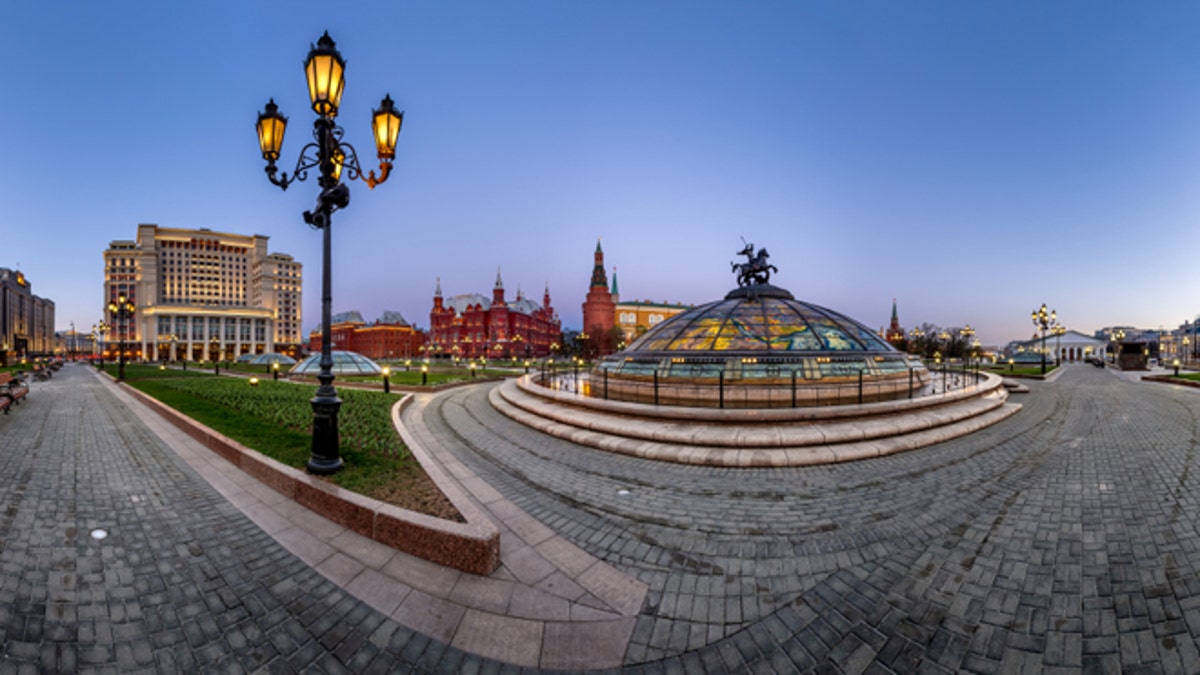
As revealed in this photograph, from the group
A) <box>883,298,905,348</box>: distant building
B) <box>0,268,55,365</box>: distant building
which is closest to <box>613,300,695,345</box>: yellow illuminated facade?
<box>883,298,905,348</box>: distant building

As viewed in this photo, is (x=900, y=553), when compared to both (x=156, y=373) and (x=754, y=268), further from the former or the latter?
(x=156, y=373)

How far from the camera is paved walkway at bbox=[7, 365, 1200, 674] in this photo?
2.88 m

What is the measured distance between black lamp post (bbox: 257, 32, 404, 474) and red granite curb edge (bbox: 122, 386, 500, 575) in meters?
0.52

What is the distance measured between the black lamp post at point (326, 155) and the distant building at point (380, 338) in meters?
118

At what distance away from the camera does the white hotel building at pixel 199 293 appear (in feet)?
300

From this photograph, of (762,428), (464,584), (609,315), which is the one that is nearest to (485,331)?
(609,315)

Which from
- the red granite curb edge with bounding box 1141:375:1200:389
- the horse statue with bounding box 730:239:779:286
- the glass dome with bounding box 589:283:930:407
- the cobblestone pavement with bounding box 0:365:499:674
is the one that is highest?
the horse statue with bounding box 730:239:779:286

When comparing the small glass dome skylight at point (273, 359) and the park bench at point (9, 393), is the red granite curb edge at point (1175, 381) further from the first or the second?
the small glass dome skylight at point (273, 359)

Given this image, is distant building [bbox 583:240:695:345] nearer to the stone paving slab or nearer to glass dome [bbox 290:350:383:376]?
glass dome [bbox 290:350:383:376]

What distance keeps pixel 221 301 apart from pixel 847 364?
13728cm

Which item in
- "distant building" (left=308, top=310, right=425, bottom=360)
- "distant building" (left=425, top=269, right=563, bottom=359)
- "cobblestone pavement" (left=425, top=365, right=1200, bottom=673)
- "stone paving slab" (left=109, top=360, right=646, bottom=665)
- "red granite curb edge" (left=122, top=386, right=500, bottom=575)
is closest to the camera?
"cobblestone pavement" (left=425, top=365, right=1200, bottom=673)

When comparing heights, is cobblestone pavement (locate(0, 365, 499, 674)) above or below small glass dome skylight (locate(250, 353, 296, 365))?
below

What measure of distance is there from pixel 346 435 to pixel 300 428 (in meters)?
1.65

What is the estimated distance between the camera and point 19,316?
322ft
